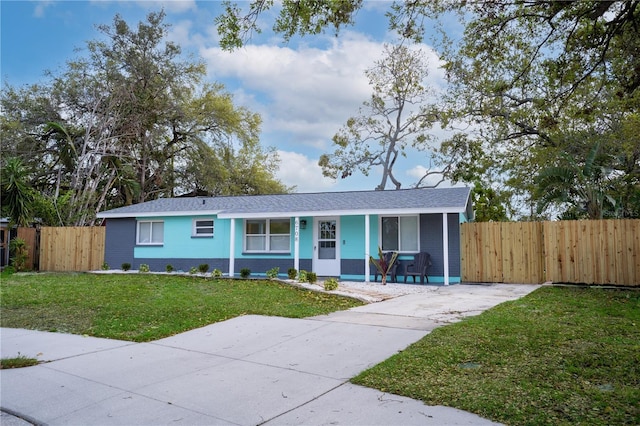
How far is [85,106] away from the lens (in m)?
27.2

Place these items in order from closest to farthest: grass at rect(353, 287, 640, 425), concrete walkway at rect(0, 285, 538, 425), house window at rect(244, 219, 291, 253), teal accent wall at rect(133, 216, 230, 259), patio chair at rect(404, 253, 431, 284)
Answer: grass at rect(353, 287, 640, 425)
concrete walkway at rect(0, 285, 538, 425)
patio chair at rect(404, 253, 431, 284)
house window at rect(244, 219, 291, 253)
teal accent wall at rect(133, 216, 230, 259)

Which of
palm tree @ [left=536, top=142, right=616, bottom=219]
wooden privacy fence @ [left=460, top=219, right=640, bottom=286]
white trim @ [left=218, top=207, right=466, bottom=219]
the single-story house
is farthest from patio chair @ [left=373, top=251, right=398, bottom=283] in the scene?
palm tree @ [left=536, top=142, right=616, bottom=219]

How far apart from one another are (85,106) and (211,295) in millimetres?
20614

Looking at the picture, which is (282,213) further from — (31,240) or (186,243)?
(31,240)

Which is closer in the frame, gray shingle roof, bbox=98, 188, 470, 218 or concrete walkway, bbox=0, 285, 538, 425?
concrete walkway, bbox=0, 285, 538, 425

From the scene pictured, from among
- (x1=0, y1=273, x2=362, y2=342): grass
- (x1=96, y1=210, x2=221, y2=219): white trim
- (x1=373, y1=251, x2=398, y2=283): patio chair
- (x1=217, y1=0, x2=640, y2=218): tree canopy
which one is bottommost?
(x1=0, y1=273, x2=362, y2=342): grass

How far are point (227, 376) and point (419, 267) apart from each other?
11272 millimetres

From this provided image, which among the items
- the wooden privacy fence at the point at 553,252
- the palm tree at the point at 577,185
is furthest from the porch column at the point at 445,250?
the palm tree at the point at 577,185

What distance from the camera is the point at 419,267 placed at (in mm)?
15648

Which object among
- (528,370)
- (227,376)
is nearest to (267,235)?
(227,376)

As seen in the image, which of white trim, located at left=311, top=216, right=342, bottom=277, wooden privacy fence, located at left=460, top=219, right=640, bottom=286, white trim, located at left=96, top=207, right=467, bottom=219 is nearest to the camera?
wooden privacy fence, located at left=460, top=219, right=640, bottom=286

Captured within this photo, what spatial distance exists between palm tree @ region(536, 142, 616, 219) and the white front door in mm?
7050

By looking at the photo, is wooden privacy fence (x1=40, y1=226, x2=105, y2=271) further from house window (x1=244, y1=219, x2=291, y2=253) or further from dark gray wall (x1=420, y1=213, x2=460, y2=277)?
dark gray wall (x1=420, y1=213, x2=460, y2=277)

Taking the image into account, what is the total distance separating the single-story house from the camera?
15844 mm
